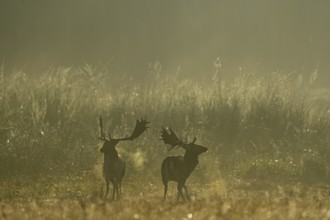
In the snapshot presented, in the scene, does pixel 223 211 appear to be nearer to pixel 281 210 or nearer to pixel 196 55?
pixel 281 210

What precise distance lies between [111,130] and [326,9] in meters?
41.0

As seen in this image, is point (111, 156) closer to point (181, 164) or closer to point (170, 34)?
point (181, 164)

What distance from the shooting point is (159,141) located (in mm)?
26703

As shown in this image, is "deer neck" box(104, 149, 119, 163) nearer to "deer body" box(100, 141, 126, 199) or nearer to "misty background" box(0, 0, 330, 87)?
"deer body" box(100, 141, 126, 199)

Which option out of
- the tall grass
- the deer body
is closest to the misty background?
the tall grass

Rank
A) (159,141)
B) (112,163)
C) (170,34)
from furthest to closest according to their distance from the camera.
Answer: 1. (170,34)
2. (159,141)
3. (112,163)

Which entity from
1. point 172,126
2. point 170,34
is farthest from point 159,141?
point 170,34

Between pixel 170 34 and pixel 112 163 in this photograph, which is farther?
pixel 170 34

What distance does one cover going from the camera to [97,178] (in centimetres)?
2270

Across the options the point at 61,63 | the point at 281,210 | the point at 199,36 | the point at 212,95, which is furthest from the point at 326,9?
the point at 281,210

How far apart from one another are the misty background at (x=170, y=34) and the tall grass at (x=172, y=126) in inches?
913

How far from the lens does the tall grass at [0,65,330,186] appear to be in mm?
24375

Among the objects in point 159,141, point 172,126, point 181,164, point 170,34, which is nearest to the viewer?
point 181,164

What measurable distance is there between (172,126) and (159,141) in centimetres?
223
